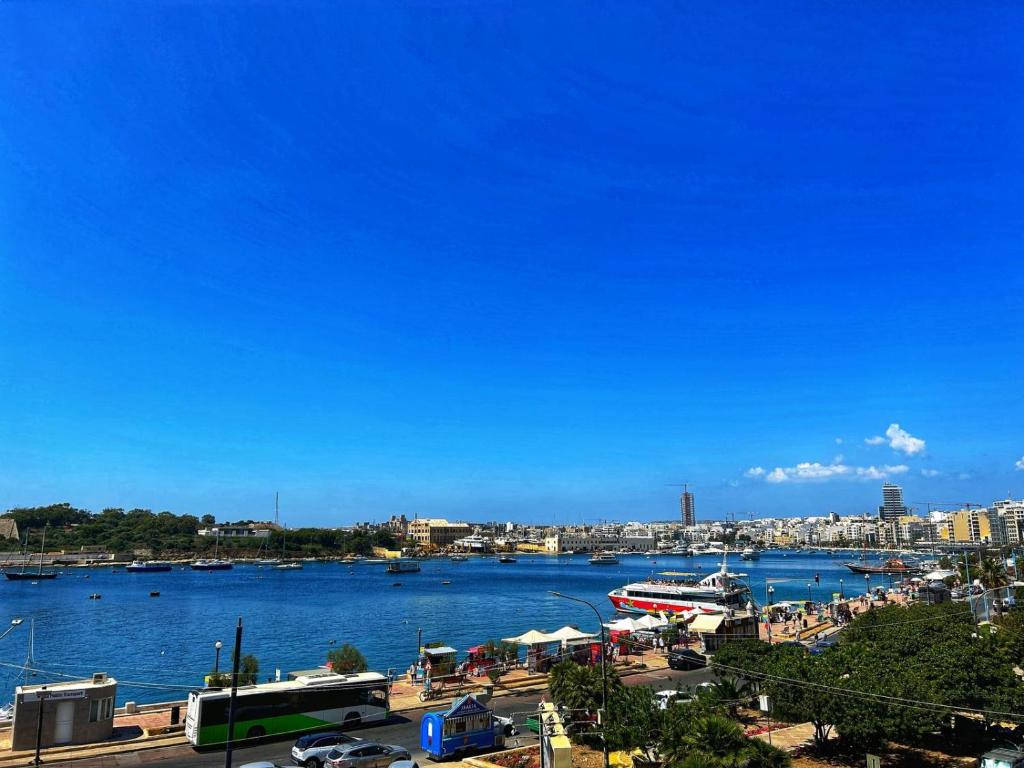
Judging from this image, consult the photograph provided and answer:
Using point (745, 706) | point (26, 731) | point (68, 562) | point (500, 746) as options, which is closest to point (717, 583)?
point (745, 706)

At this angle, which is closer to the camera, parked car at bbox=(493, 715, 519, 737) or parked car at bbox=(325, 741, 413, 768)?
parked car at bbox=(325, 741, 413, 768)

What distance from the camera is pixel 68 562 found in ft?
577

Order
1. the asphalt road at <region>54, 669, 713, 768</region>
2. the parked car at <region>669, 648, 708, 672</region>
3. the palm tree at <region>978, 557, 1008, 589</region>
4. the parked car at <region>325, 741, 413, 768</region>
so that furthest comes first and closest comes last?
1. the palm tree at <region>978, 557, 1008, 589</region>
2. the parked car at <region>669, 648, 708, 672</region>
3. the asphalt road at <region>54, 669, 713, 768</region>
4. the parked car at <region>325, 741, 413, 768</region>

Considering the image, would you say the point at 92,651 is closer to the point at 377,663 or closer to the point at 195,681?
the point at 195,681

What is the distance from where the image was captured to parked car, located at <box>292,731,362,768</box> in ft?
68.3

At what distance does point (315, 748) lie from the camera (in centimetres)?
2116

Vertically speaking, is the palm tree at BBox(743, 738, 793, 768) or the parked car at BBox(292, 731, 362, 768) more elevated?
the palm tree at BBox(743, 738, 793, 768)

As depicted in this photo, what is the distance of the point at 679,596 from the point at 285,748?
64.8 m

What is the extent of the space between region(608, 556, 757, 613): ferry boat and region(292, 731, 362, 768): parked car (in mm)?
57988

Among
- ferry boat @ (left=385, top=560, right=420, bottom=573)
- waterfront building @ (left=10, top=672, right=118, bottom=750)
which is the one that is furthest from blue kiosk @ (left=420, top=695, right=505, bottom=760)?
ferry boat @ (left=385, top=560, right=420, bottom=573)

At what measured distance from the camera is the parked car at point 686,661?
3888 cm

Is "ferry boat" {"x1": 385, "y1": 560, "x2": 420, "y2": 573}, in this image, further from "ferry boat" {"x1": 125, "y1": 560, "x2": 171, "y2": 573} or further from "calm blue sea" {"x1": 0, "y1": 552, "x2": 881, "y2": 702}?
"ferry boat" {"x1": 125, "y1": 560, "x2": 171, "y2": 573}

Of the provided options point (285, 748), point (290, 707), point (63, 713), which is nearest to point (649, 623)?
point (290, 707)

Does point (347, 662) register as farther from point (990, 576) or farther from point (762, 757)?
point (990, 576)
